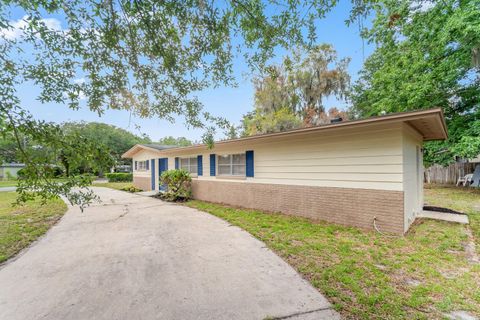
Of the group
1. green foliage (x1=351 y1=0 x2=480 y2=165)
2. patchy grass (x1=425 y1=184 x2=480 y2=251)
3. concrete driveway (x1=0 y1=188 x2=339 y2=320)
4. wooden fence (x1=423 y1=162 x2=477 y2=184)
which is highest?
green foliage (x1=351 y1=0 x2=480 y2=165)

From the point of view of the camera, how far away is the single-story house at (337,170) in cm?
498

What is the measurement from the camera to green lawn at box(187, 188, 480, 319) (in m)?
2.52

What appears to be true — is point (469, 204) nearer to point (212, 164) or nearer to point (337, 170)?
point (337, 170)

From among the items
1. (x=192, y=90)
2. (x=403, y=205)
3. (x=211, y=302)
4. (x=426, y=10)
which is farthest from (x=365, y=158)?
(x=426, y=10)

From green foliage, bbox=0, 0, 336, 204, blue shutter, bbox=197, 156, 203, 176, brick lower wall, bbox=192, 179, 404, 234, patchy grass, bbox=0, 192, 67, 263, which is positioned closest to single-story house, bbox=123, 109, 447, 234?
brick lower wall, bbox=192, 179, 404, 234

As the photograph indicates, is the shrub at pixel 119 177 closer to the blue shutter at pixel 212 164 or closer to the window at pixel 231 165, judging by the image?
the blue shutter at pixel 212 164

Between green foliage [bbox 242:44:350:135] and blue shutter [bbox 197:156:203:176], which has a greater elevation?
green foliage [bbox 242:44:350:135]

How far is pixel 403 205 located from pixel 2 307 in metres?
6.55

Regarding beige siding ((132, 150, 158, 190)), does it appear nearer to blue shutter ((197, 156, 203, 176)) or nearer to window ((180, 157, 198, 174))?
window ((180, 157, 198, 174))

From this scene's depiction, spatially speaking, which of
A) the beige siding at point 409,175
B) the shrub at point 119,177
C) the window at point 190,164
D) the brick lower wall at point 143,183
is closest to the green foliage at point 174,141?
the shrub at point 119,177

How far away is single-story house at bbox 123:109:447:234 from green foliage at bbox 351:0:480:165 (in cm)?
441

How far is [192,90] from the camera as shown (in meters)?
3.66

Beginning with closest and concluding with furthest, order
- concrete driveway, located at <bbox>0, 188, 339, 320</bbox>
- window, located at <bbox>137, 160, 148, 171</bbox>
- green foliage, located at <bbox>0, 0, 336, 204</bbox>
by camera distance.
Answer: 1. green foliage, located at <bbox>0, 0, 336, 204</bbox>
2. concrete driveway, located at <bbox>0, 188, 339, 320</bbox>
3. window, located at <bbox>137, 160, 148, 171</bbox>

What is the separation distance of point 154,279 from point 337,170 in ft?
15.7
